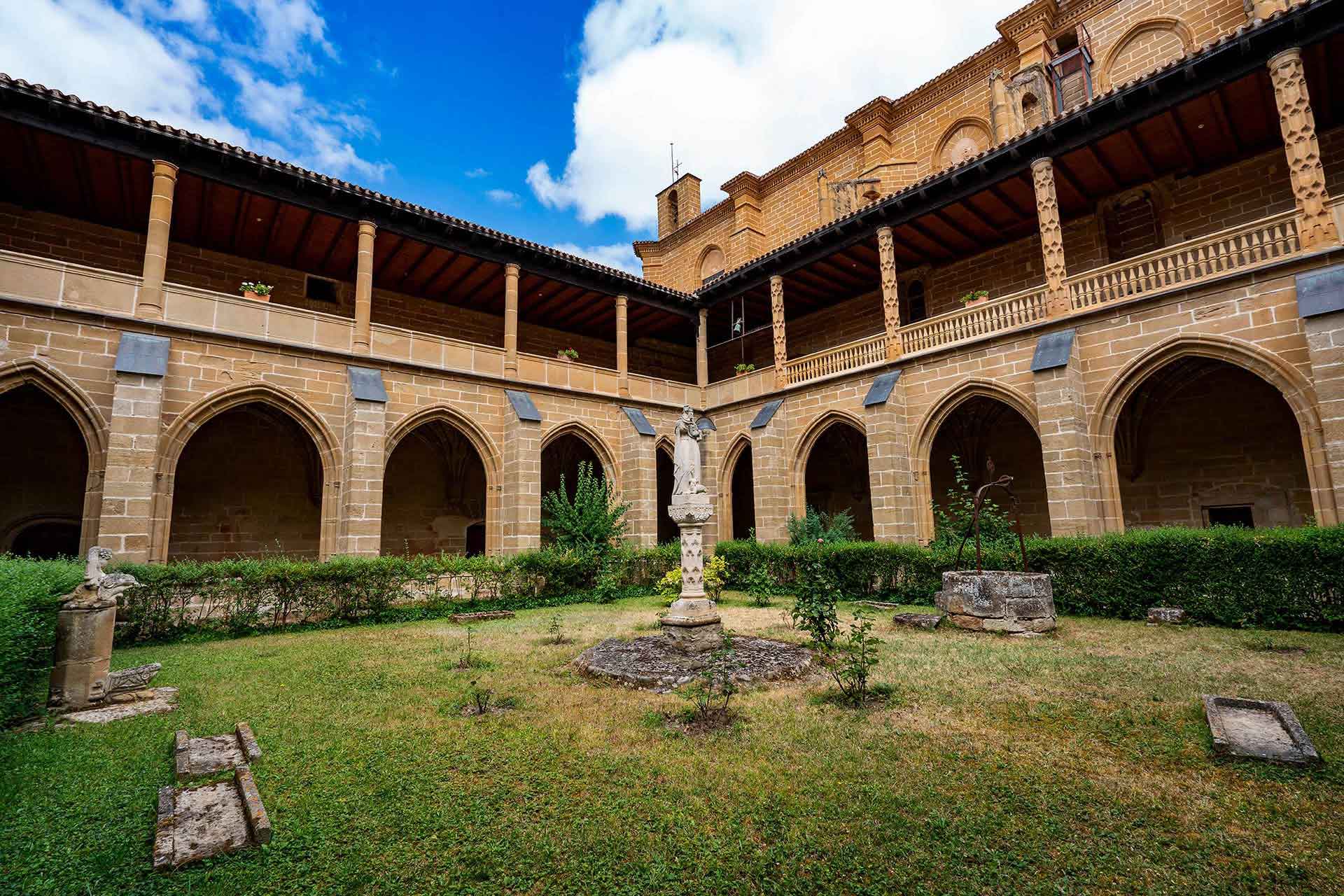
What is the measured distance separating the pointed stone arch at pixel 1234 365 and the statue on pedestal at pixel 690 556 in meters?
8.51

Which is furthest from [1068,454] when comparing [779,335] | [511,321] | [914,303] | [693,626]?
[511,321]

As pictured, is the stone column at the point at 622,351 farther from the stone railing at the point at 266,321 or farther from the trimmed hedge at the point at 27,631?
the trimmed hedge at the point at 27,631

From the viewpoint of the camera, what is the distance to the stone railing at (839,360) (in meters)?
15.3

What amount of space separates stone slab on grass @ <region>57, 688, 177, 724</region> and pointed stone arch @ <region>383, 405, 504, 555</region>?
8699mm

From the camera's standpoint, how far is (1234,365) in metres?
10.9

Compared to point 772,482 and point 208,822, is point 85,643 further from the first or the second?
point 772,482

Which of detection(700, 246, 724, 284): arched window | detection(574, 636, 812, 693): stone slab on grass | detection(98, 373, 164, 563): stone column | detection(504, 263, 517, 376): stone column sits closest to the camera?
detection(574, 636, 812, 693): stone slab on grass

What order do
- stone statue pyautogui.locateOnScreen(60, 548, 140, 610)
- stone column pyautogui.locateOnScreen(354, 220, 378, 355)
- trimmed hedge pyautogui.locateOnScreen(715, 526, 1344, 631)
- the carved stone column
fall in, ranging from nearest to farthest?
stone statue pyautogui.locateOnScreen(60, 548, 140, 610) → trimmed hedge pyautogui.locateOnScreen(715, 526, 1344, 631) → the carved stone column → stone column pyautogui.locateOnScreen(354, 220, 378, 355)

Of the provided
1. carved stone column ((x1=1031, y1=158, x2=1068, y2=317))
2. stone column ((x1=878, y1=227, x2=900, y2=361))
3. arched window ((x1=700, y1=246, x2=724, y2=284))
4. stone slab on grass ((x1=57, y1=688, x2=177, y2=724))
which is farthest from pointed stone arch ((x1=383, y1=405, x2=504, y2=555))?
arched window ((x1=700, y1=246, x2=724, y2=284))

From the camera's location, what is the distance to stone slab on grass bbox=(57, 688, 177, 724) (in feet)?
15.9

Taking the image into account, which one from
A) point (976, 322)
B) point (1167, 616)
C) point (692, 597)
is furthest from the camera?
point (976, 322)

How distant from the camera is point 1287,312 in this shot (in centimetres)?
959

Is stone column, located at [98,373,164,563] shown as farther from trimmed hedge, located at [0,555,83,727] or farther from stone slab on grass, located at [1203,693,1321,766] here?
stone slab on grass, located at [1203,693,1321,766]

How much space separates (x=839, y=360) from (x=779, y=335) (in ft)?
6.55
